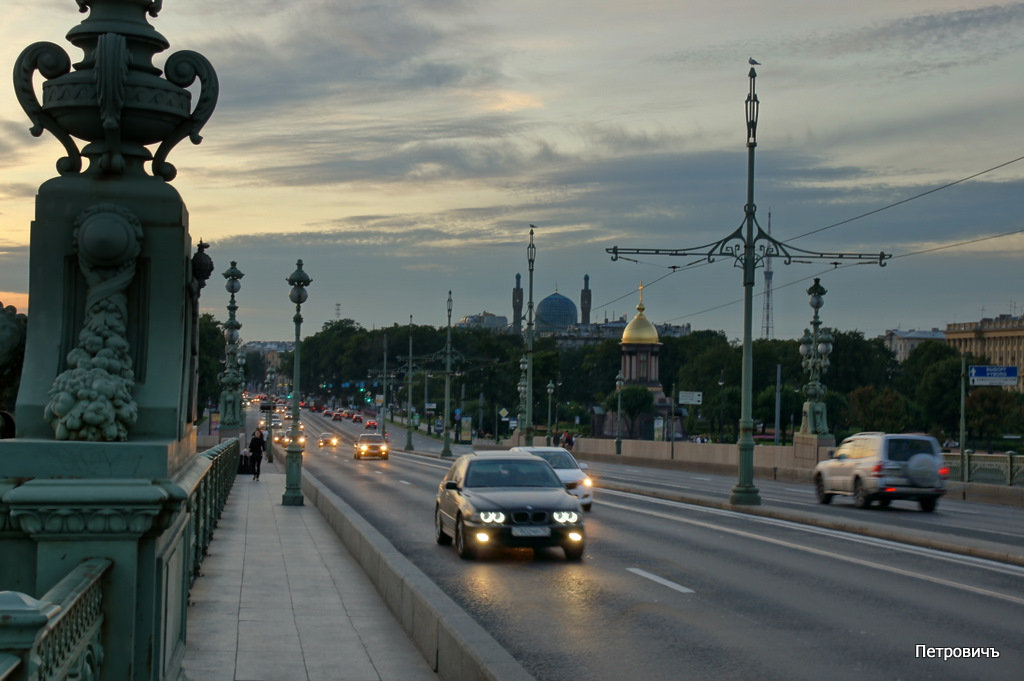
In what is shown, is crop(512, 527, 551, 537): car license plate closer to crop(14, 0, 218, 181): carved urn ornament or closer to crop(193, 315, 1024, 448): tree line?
crop(14, 0, 218, 181): carved urn ornament

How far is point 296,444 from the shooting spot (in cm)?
3078

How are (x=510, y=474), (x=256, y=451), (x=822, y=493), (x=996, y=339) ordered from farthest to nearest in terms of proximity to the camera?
(x=996, y=339) < (x=256, y=451) < (x=822, y=493) < (x=510, y=474)

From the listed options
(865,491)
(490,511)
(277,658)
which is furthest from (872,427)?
(277,658)

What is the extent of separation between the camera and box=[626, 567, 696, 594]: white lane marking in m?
14.9

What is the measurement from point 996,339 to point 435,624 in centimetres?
18638

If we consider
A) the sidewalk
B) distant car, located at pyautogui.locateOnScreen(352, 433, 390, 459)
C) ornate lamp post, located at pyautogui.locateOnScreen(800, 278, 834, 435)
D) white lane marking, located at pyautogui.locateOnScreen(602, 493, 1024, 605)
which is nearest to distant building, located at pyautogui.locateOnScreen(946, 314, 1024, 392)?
distant car, located at pyautogui.locateOnScreen(352, 433, 390, 459)

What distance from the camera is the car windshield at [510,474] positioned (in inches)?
747

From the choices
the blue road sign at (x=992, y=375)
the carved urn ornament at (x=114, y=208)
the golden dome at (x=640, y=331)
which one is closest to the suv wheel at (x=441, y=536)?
the carved urn ornament at (x=114, y=208)

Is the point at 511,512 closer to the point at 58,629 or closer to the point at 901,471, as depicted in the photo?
the point at 58,629

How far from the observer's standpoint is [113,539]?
5164 millimetres

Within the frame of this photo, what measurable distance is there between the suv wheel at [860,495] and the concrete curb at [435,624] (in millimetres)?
17717

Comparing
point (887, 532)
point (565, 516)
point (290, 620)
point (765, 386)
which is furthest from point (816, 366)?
point (765, 386)

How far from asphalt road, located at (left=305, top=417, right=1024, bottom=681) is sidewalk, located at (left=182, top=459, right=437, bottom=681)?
42.7 inches

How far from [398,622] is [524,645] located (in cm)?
142
